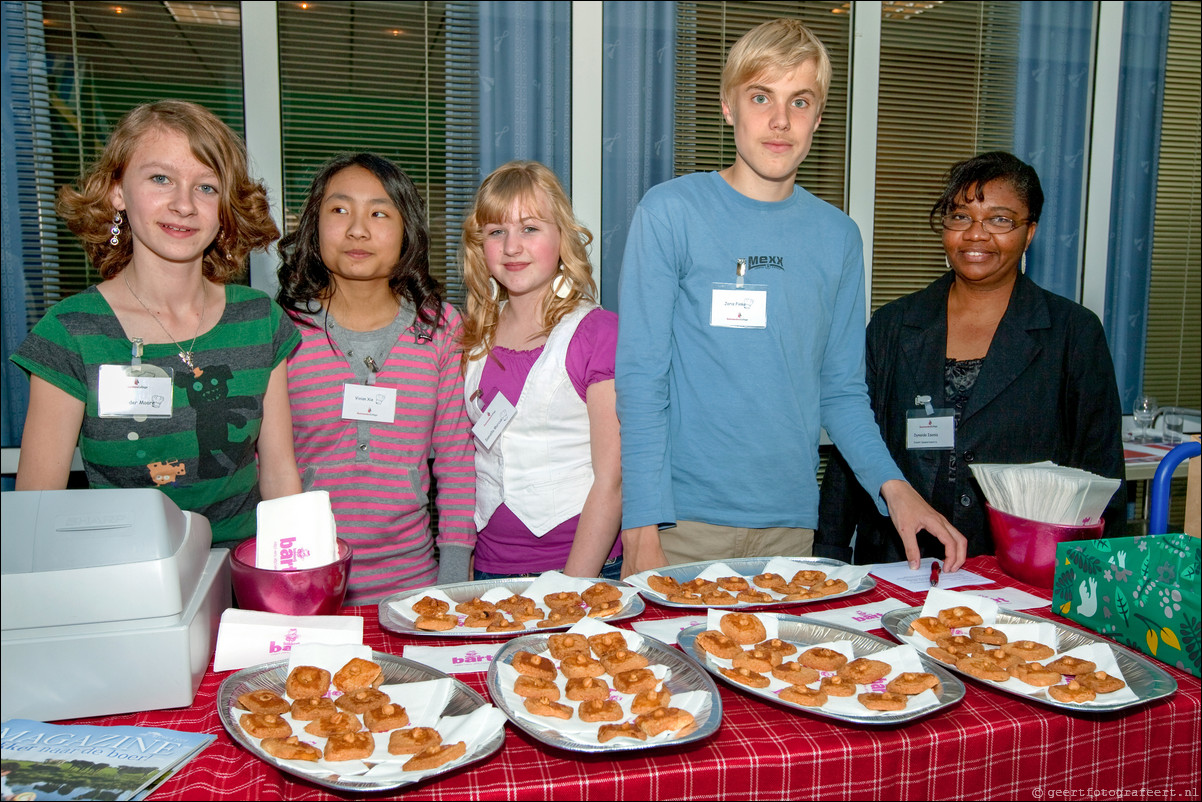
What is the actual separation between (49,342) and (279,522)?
0.63 m

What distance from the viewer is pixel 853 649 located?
1.25m

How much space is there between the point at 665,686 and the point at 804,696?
0.59ft

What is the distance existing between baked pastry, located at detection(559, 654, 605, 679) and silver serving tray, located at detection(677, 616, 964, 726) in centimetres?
14

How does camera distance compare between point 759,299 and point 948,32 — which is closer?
point 759,299

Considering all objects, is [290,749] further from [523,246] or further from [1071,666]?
[523,246]

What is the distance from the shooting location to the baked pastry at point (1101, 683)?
111 cm

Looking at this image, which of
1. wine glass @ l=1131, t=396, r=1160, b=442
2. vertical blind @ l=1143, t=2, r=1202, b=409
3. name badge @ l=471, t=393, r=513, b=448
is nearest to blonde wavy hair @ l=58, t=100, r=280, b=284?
name badge @ l=471, t=393, r=513, b=448

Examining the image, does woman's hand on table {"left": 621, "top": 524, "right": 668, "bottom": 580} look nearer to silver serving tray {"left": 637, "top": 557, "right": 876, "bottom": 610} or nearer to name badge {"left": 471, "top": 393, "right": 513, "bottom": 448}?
silver serving tray {"left": 637, "top": 557, "right": 876, "bottom": 610}

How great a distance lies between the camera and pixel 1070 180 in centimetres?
402

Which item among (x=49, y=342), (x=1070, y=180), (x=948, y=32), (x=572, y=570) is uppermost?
(x=948, y=32)

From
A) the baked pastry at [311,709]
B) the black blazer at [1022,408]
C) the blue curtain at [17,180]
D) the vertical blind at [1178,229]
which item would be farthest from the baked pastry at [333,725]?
the vertical blind at [1178,229]

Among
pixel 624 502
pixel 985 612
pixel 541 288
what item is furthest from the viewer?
pixel 541 288

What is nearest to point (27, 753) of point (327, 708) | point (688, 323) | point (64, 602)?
point (64, 602)

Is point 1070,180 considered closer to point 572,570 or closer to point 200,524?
point 572,570
